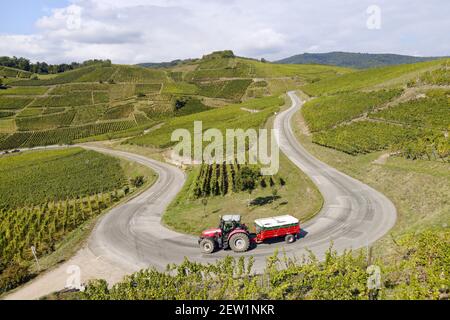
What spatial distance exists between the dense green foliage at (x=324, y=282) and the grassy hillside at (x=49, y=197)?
12016 millimetres

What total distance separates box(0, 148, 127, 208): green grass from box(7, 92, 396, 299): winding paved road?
60.8 ft

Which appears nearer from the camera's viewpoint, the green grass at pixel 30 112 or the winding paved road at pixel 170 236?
the winding paved road at pixel 170 236

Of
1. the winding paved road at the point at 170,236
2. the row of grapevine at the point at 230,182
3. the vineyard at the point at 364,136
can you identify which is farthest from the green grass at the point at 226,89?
the winding paved road at the point at 170,236

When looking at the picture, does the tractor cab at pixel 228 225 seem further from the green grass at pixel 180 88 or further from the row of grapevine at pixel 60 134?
the green grass at pixel 180 88

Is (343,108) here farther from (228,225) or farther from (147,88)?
(147,88)

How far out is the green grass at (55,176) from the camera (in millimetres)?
51125

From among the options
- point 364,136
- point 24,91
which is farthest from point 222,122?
point 24,91

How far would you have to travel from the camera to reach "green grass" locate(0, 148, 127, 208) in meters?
51.1

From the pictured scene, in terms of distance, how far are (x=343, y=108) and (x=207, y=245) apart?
182 ft

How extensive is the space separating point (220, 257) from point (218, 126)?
60611mm

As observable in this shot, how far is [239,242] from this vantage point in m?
22.7

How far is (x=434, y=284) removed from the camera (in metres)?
14.2

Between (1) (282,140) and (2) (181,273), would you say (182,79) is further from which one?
(2) (181,273)
